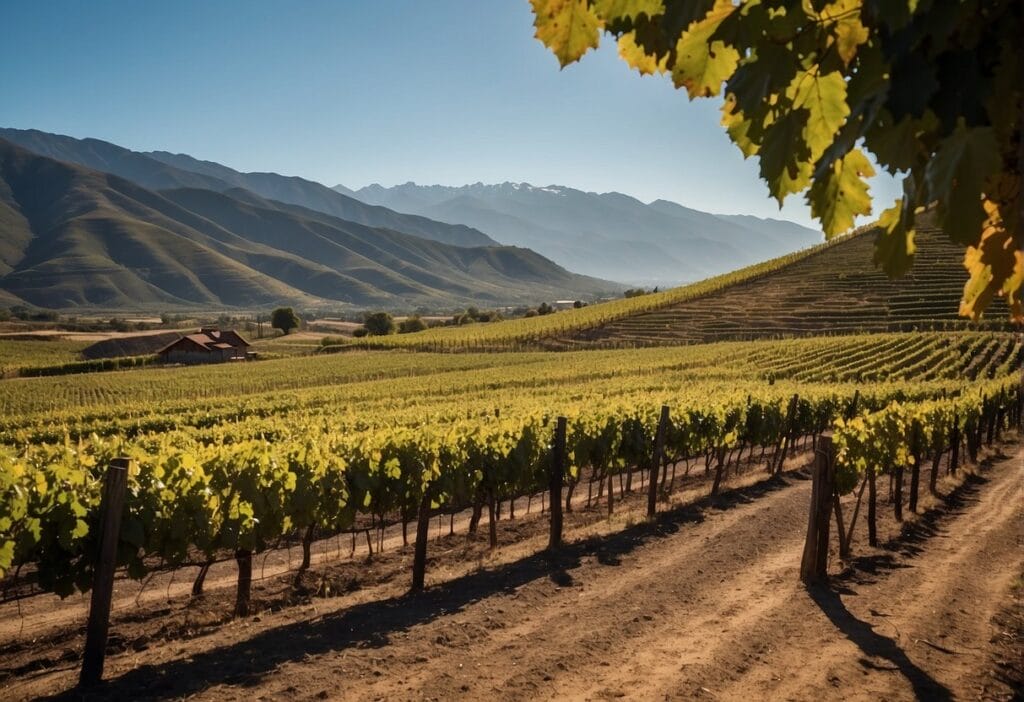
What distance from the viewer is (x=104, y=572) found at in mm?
6980

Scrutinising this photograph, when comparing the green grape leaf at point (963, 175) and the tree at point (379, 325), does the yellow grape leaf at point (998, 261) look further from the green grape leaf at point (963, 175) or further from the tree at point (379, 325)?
the tree at point (379, 325)

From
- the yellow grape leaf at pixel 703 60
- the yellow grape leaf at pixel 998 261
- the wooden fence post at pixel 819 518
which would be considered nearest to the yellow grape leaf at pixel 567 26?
the yellow grape leaf at pixel 703 60

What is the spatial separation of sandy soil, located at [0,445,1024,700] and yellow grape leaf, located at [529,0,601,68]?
234 inches

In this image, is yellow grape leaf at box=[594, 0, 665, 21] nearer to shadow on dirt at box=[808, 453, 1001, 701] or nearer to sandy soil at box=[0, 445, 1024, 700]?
sandy soil at box=[0, 445, 1024, 700]

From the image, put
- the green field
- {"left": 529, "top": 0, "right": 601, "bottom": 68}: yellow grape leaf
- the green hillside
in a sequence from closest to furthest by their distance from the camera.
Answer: {"left": 529, "top": 0, "right": 601, "bottom": 68}: yellow grape leaf → the green field → the green hillside

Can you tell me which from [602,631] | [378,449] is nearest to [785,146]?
[602,631]

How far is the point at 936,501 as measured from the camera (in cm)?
1584

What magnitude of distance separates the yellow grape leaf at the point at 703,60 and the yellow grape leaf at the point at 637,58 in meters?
0.14

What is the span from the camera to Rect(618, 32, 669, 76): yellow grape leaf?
200 cm

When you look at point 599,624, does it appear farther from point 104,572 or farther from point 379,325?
point 379,325

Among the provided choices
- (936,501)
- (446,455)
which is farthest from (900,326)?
(446,455)

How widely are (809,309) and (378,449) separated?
73431mm

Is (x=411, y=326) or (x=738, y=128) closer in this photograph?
(x=738, y=128)

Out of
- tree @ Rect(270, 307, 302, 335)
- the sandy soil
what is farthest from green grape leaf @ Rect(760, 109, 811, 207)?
tree @ Rect(270, 307, 302, 335)
